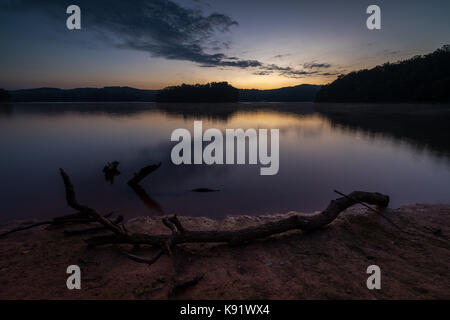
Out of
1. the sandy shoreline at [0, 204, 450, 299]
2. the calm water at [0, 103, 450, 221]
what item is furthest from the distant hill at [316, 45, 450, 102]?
the sandy shoreline at [0, 204, 450, 299]

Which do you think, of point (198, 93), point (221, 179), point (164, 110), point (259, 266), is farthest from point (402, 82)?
point (259, 266)

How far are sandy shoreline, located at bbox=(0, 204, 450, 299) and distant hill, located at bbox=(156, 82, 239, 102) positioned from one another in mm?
152690

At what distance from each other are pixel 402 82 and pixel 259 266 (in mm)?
125023

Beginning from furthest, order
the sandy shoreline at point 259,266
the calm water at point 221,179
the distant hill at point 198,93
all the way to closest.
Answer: the distant hill at point 198,93 → the calm water at point 221,179 → the sandy shoreline at point 259,266

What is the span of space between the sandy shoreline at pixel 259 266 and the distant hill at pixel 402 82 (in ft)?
337

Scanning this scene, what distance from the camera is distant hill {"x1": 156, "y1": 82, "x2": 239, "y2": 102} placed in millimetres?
148375

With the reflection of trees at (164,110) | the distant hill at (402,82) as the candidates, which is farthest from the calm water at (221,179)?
the distant hill at (402,82)

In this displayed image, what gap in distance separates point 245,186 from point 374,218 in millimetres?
4465

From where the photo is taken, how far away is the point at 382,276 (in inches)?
141

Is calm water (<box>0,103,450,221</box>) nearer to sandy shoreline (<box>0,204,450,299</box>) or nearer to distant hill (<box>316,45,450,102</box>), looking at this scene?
sandy shoreline (<box>0,204,450,299</box>)

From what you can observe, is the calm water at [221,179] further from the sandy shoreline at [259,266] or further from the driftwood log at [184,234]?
the sandy shoreline at [259,266]

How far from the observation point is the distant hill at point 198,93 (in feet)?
487
